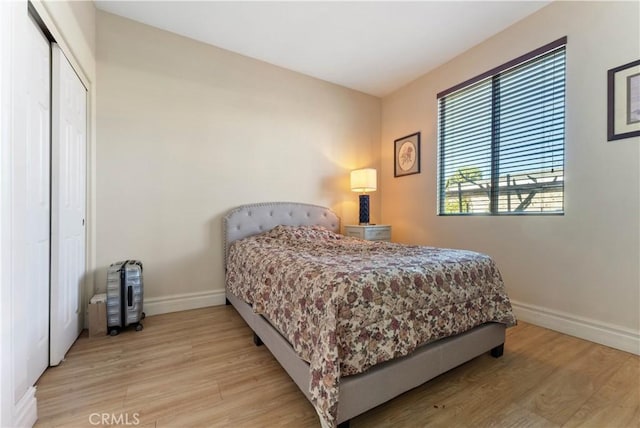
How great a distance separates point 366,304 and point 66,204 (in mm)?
2053

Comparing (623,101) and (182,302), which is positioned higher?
(623,101)

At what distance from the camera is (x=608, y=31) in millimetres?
1931

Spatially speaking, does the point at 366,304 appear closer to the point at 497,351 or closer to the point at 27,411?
the point at 497,351

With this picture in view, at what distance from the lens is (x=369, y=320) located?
3.72 feet

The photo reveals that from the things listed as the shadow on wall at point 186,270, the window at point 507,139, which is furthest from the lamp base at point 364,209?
the shadow on wall at point 186,270

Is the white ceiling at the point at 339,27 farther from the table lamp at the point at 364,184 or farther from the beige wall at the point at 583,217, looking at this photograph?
the table lamp at the point at 364,184

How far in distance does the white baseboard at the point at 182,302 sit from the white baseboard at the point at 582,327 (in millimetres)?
2925

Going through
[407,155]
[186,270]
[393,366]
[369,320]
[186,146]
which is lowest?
[393,366]

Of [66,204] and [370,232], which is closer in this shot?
[66,204]

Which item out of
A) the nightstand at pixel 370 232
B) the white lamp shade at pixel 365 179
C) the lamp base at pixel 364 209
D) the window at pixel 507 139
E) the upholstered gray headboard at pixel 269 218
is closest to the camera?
the window at pixel 507 139

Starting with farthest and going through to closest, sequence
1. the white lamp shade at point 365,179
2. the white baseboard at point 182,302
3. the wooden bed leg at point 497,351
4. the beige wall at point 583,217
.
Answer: the white lamp shade at point 365,179 < the white baseboard at point 182,302 < the beige wall at point 583,217 < the wooden bed leg at point 497,351

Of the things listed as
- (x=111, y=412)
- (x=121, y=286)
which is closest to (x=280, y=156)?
(x=121, y=286)

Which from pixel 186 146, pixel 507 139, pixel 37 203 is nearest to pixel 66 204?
pixel 37 203

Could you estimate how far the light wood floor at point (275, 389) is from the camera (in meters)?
1.22
